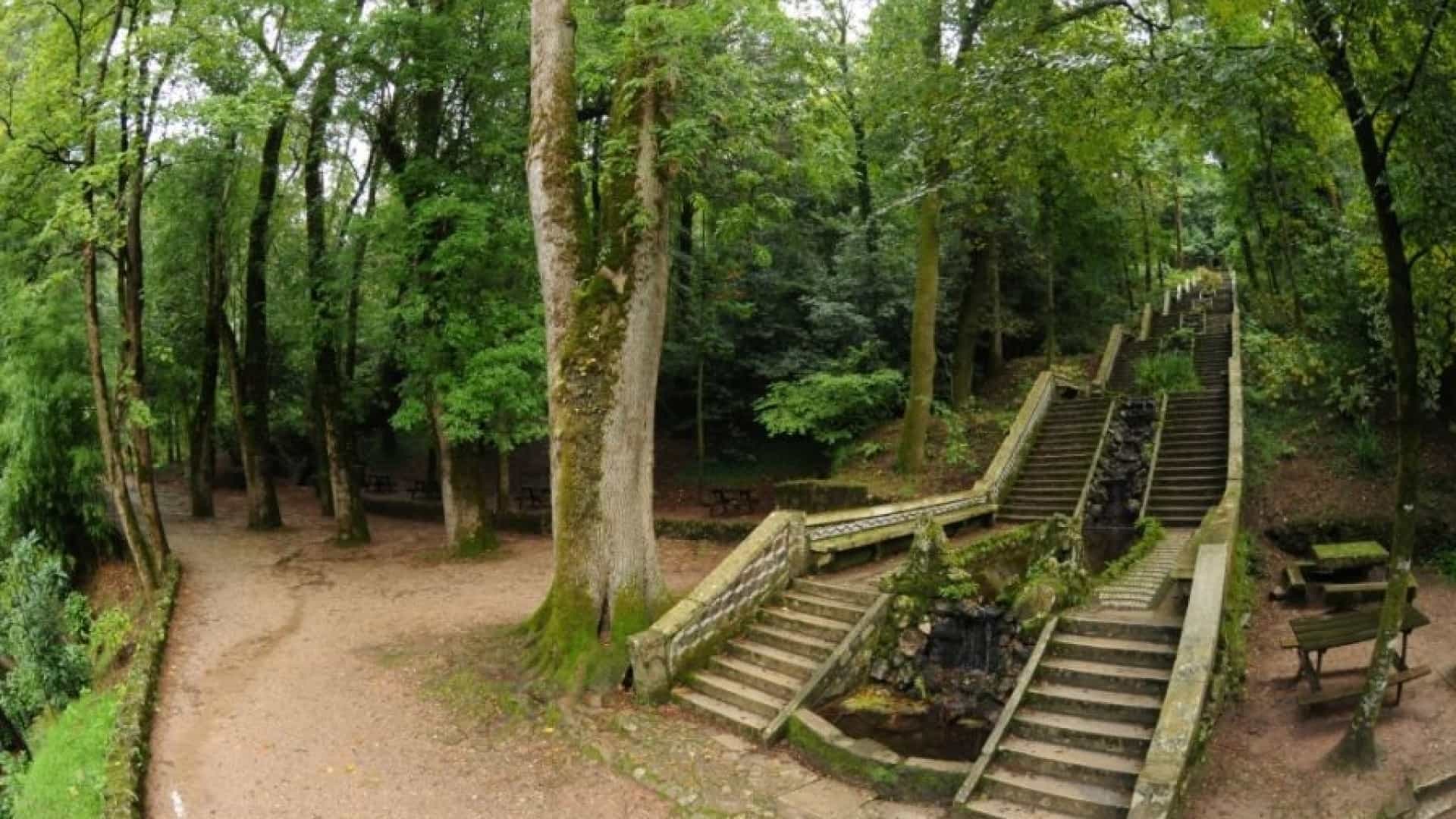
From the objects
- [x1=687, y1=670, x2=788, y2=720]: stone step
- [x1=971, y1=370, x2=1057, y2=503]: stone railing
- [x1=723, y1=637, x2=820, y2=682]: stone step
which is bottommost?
[x1=687, y1=670, x2=788, y2=720]: stone step

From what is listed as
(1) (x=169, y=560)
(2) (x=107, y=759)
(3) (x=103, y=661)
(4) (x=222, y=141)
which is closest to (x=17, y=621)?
(3) (x=103, y=661)

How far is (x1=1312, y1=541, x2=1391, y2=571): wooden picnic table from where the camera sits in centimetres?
1186

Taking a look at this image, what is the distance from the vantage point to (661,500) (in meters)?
24.1

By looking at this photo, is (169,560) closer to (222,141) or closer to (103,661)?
(103,661)

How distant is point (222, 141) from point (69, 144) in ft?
12.0

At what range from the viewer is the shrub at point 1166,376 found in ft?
67.4

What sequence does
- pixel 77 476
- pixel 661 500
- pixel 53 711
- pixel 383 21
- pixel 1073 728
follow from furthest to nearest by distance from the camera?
pixel 661 500, pixel 77 476, pixel 383 21, pixel 53 711, pixel 1073 728

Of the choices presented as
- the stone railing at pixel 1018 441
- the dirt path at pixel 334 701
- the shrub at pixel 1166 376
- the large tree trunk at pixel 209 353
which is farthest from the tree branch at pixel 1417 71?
the large tree trunk at pixel 209 353

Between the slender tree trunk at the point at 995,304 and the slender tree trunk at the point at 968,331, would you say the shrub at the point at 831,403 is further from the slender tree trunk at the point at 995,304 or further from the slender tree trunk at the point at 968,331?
the slender tree trunk at the point at 995,304

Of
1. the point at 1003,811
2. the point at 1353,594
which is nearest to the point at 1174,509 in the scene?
the point at 1353,594

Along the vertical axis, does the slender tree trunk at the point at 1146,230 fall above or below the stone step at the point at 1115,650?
above

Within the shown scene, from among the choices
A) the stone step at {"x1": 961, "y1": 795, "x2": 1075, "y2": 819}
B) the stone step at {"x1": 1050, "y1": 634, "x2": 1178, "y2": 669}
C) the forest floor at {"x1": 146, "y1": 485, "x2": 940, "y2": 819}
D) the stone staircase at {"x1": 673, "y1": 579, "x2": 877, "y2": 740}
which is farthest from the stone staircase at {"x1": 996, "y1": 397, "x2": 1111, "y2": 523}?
the stone step at {"x1": 961, "y1": 795, "x2": 1075, "y2": 819}

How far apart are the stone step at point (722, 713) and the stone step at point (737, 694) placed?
46 millimetres

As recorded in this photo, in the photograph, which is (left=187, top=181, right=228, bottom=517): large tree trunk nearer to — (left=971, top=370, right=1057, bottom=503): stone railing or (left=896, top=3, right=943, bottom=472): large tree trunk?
(left=896, top=3, right=943, bottom=472): large tree trunk
